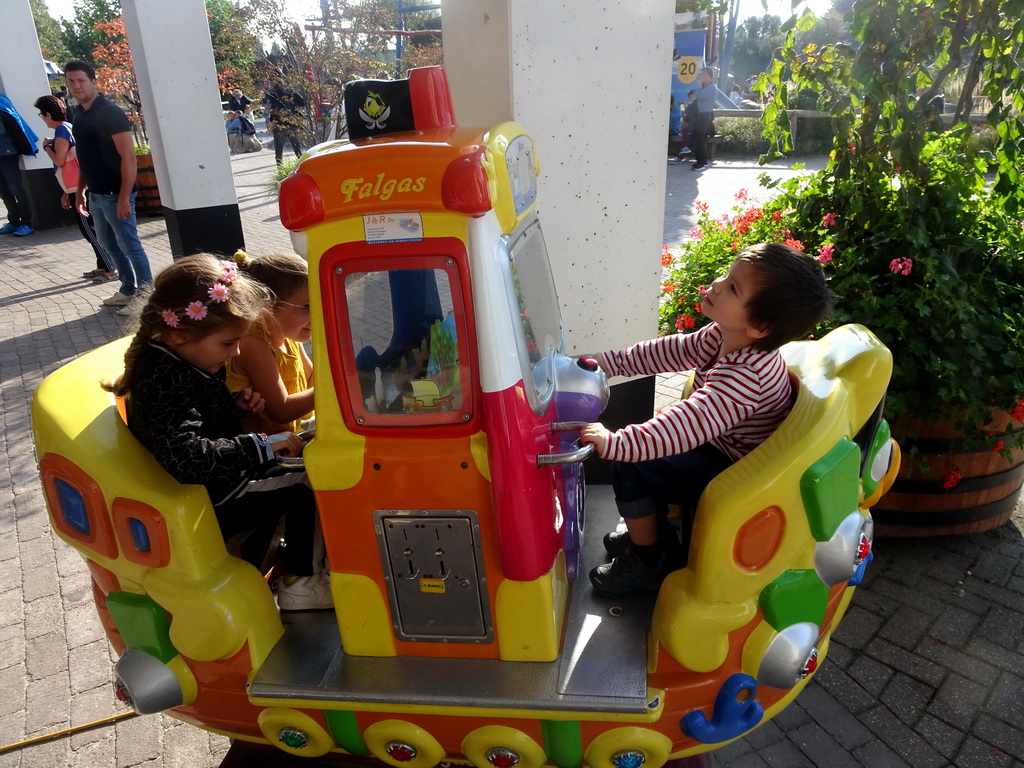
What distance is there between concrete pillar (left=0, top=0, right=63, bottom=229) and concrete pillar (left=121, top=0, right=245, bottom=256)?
5.01 metres

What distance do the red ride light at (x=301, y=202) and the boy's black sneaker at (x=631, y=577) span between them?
1.23 m

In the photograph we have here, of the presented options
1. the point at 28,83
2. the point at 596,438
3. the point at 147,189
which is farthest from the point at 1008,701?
the point at 28,83

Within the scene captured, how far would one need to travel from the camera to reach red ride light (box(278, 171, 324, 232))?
5.30ft

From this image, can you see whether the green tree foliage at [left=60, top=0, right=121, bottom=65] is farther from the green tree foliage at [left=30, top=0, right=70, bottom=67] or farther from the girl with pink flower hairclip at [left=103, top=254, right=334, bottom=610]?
the girl with pink flower hairclip at [left=103, top=254, right=334, bottom=610]

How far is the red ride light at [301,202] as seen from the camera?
1.62m

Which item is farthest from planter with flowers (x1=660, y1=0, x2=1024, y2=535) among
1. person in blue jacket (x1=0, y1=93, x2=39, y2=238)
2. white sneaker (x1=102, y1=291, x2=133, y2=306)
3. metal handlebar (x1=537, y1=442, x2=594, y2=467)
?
person in blue jacket (x1=0, y1=93, x2=39, y2=238)

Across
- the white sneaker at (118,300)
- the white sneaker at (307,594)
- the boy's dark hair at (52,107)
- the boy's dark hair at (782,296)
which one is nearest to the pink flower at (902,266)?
the boy's dark hair at (782,296)

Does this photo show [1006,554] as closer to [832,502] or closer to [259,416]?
[832,502]

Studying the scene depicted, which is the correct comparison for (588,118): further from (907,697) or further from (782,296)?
(907,697)

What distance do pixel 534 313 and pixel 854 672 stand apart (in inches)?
64.2

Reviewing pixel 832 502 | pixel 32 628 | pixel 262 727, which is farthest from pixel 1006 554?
pixel 32 628

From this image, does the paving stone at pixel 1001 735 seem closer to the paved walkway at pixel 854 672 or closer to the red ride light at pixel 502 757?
the paved walkway at pixel 854 672

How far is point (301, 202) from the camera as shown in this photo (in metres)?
1.62

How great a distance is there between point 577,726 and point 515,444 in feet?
2.38
